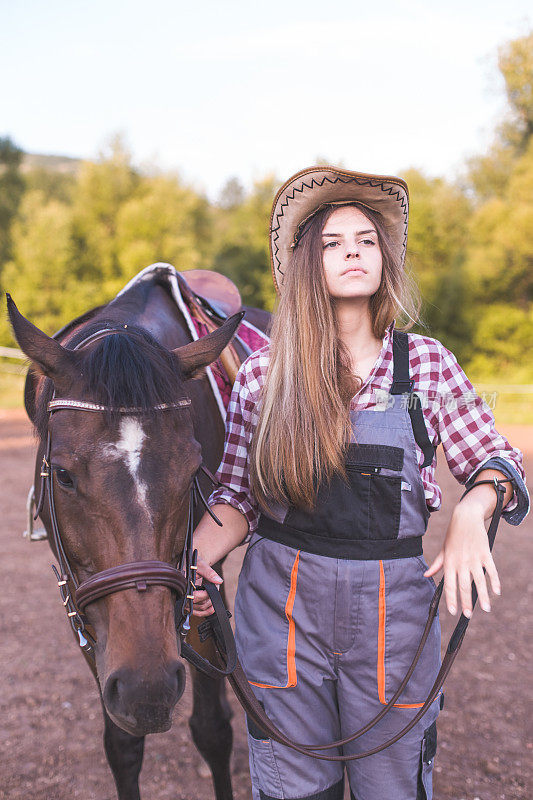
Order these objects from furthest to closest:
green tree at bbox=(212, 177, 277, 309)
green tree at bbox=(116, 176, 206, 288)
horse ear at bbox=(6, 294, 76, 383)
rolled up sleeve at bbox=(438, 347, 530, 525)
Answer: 1. green tree at bbox=(212, 177, 277, 309)
2. green tree at bbox=(116, 176, 206, 288)
3. rolled up sleeve at bbox=(438, 347, 530, 525)
4. horse ear at bbox=(6, 294, 76, 383)

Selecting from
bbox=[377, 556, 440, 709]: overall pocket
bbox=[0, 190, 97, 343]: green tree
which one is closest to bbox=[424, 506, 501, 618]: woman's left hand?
bbox=[377, 556, 440, 709]: overall pocket

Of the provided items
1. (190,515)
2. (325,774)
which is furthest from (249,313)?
(325,774)

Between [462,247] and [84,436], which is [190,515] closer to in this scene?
[84,436]

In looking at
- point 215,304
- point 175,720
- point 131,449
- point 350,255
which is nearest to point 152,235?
point 215,304

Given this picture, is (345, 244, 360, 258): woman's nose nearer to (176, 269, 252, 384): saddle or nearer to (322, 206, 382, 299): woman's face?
(322, 206, 382, 299): woman's face

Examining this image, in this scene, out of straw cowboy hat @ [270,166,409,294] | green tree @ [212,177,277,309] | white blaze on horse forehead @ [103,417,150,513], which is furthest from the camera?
green tree @ [212,177,277,309]

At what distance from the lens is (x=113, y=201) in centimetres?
2369

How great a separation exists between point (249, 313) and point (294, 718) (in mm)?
2835

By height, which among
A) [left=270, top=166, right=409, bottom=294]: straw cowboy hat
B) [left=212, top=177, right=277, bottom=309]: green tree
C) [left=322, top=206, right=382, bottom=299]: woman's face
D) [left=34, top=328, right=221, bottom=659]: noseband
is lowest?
[left=34, top=328, right=221, bottom=659]: noseband

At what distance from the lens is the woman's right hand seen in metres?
1.71

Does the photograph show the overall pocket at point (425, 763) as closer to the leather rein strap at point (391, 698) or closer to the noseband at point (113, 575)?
the leather rein strap at point (391, 698)

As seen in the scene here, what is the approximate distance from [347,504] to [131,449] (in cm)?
58

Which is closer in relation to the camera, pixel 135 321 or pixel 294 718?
pixel 294 718

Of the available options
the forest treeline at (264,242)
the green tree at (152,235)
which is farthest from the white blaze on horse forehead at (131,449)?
the green tree at (152,235)
